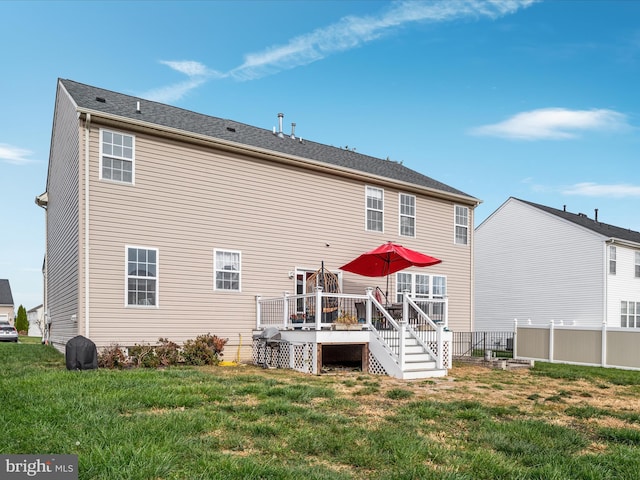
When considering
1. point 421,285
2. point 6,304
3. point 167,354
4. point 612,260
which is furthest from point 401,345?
point 6,304

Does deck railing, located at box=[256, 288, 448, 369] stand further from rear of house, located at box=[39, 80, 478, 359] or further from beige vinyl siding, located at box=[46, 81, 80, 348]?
beige vinyl siding, located at box=[46, 81, 80, 348]

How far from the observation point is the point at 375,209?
59.1 ft

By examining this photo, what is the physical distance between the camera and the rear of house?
1273 centimetres

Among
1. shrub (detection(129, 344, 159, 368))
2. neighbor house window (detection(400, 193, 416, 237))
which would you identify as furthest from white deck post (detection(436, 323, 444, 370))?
shrub (detection(129, 344, 159, 368))

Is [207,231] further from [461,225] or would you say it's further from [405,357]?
[461,225]

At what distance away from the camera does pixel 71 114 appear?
14312 millimetres

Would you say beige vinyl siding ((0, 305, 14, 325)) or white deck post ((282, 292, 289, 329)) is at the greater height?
white deck post ((282, 292, 289, 329))

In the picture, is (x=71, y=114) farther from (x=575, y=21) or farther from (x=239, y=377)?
(x=575, y=21)

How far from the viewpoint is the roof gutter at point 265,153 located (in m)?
12.9

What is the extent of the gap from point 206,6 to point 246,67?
9.77 feet

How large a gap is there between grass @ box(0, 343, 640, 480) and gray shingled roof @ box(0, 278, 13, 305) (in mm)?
52598

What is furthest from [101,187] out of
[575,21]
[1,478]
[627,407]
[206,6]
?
[575,21]

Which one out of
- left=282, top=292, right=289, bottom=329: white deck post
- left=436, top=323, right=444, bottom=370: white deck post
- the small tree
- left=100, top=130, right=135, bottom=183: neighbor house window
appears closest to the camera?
left=436, top=323, right=444, bottom=370: white deck post

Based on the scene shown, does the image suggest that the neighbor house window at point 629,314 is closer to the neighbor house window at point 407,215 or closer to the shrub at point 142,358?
the neighbor house window at point 407,215
